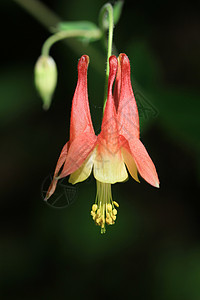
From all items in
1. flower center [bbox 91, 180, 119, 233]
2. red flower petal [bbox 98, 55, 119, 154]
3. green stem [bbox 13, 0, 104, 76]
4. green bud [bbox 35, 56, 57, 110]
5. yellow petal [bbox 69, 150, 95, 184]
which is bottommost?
flower center [bbox 91, 180, 119, 233]

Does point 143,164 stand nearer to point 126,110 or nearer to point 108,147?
point 108,147

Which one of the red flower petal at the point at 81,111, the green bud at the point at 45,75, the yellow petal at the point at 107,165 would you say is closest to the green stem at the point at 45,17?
the green bud at the point at 45,75

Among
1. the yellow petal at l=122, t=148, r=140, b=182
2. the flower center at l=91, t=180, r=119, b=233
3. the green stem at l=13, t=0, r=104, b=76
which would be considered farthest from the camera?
the green stem at l=13, t=0, r=104, b=76

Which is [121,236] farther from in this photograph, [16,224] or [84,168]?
[84,168]

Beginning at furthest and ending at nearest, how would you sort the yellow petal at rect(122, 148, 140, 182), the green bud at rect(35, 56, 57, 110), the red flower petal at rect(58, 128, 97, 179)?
the green bud at rect(35, 56, 57, 110) → the yellow petal at rect(122, 148, 140, 182) → the red flower petal at rect(58, 128, 97, 179)

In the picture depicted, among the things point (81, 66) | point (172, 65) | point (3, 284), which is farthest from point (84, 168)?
point (172, 65)

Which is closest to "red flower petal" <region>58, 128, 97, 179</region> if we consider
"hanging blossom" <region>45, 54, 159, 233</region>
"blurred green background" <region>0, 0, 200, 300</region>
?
"hanging blossom" <region>45, 54, 159, 233</region>

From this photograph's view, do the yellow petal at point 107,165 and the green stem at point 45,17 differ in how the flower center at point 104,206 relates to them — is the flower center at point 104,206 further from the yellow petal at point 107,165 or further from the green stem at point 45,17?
the green stem at point 45,17

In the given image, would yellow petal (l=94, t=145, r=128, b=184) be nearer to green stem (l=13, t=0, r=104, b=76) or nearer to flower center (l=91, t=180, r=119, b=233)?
flower center (l=91, t=180, r=119, b=233)
